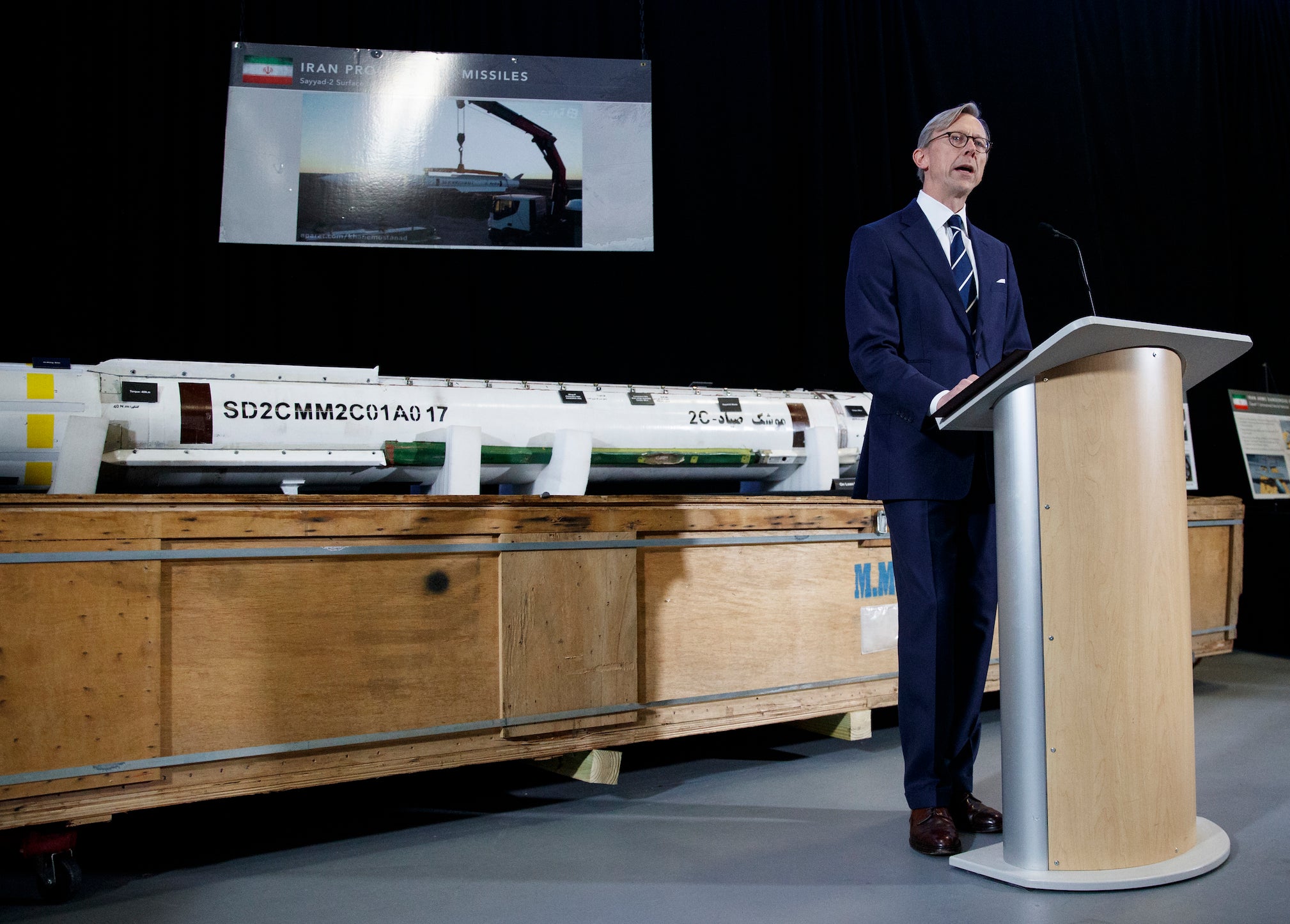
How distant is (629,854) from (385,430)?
1467mm

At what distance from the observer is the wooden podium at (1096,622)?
59.9 inches

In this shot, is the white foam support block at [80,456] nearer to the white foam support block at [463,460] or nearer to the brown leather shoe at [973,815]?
the white foam support block at [463,460]

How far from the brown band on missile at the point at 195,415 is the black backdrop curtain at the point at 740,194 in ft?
2.52

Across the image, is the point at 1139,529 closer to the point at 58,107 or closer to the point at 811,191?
the point at 811,191

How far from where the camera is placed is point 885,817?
2131 millimetres

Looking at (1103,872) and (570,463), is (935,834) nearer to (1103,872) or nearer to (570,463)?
(1103,872)

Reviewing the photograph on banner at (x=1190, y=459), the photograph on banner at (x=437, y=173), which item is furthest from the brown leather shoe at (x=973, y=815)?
the photograph on banner at (x=1190, y=459)

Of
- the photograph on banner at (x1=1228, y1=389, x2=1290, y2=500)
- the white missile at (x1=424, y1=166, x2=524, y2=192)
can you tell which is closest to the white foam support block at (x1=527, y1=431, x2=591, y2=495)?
the white missile at (x1=424, y1=166, x2=524, y2=192)

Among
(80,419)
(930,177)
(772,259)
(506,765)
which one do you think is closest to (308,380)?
(80,419)

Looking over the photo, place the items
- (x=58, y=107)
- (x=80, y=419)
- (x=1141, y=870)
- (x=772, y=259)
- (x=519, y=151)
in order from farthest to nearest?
(x=772, y=259), (x=519, y=151), (x=58, y=107), (x=80, y=419), (x=1141, y=870)

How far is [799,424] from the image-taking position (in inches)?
136

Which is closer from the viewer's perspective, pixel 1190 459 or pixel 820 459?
pixel 820 459

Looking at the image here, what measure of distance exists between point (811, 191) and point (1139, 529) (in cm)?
295

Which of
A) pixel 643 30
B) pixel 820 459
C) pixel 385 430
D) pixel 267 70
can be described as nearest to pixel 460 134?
pixel 267 70
